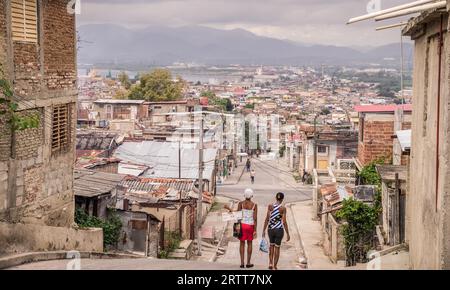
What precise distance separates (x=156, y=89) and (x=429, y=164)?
207 feet

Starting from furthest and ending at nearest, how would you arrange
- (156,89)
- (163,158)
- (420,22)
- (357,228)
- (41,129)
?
(156,89) < (163,158) < (357,228) < (41,129) < (420,22)

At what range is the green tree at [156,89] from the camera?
6975cm

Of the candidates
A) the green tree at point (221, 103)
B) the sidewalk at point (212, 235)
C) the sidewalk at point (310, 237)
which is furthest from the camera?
the green tree at point (221, 103)

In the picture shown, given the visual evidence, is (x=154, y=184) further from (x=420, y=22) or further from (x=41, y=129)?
(x=420, y=22)

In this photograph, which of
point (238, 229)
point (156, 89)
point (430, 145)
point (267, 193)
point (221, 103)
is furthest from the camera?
point (221, 103)

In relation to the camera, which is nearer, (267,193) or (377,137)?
(377,137)

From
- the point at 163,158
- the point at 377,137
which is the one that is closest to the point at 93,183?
the point at 377,137

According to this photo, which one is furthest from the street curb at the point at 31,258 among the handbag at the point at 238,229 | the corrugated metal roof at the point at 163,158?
the corrugated metal roof at the point at 163,158

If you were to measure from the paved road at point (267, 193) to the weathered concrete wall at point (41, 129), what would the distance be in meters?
8.11

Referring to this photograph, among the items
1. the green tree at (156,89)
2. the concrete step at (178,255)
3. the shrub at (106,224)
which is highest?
the green tree at (156,89)

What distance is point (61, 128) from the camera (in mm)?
13328

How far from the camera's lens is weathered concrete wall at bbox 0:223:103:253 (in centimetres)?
1023

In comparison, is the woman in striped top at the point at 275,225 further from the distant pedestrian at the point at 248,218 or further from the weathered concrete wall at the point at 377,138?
the weathered concrete wall at the point at 377,138
